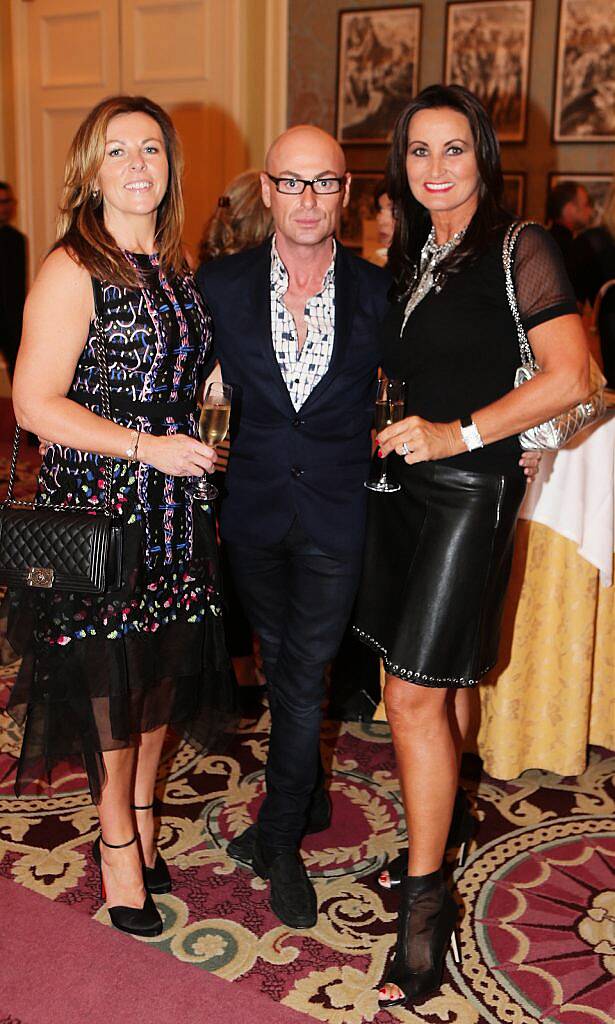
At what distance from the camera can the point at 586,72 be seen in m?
6.24

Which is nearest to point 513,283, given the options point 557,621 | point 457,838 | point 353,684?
point 557,621

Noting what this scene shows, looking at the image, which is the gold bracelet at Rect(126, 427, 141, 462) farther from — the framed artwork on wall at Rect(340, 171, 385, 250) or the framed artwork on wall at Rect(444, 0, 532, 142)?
the framed artwork on wall at Rect(340, 171, 385, 250)

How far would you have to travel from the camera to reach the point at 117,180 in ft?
7.34

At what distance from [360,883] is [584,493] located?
4.16 ft

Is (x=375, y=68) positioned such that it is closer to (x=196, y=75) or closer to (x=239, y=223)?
(x=196, y=75)

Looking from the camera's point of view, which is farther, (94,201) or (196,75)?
(196,75)

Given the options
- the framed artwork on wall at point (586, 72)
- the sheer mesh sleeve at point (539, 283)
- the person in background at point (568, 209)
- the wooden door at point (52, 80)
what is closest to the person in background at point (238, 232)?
the sheer mesh sleeve at point (539, 283)

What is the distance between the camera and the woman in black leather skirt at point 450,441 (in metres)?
2.11

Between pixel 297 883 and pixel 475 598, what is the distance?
889 mm

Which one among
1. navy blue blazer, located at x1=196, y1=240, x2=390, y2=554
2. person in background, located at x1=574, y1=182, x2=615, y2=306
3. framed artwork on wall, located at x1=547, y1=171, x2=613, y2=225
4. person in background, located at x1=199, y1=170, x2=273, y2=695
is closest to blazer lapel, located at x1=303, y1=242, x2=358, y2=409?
navy blue blazer, located at x1=196, y1=240, x2=390, y2=554

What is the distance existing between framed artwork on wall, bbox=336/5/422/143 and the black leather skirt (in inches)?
203

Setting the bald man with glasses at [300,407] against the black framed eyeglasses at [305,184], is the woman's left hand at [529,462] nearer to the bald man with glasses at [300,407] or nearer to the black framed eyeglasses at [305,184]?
the bald man with glasses at [300,407]

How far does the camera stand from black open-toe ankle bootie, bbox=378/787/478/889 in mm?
2658

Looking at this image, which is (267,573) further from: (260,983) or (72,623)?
(260,983)
